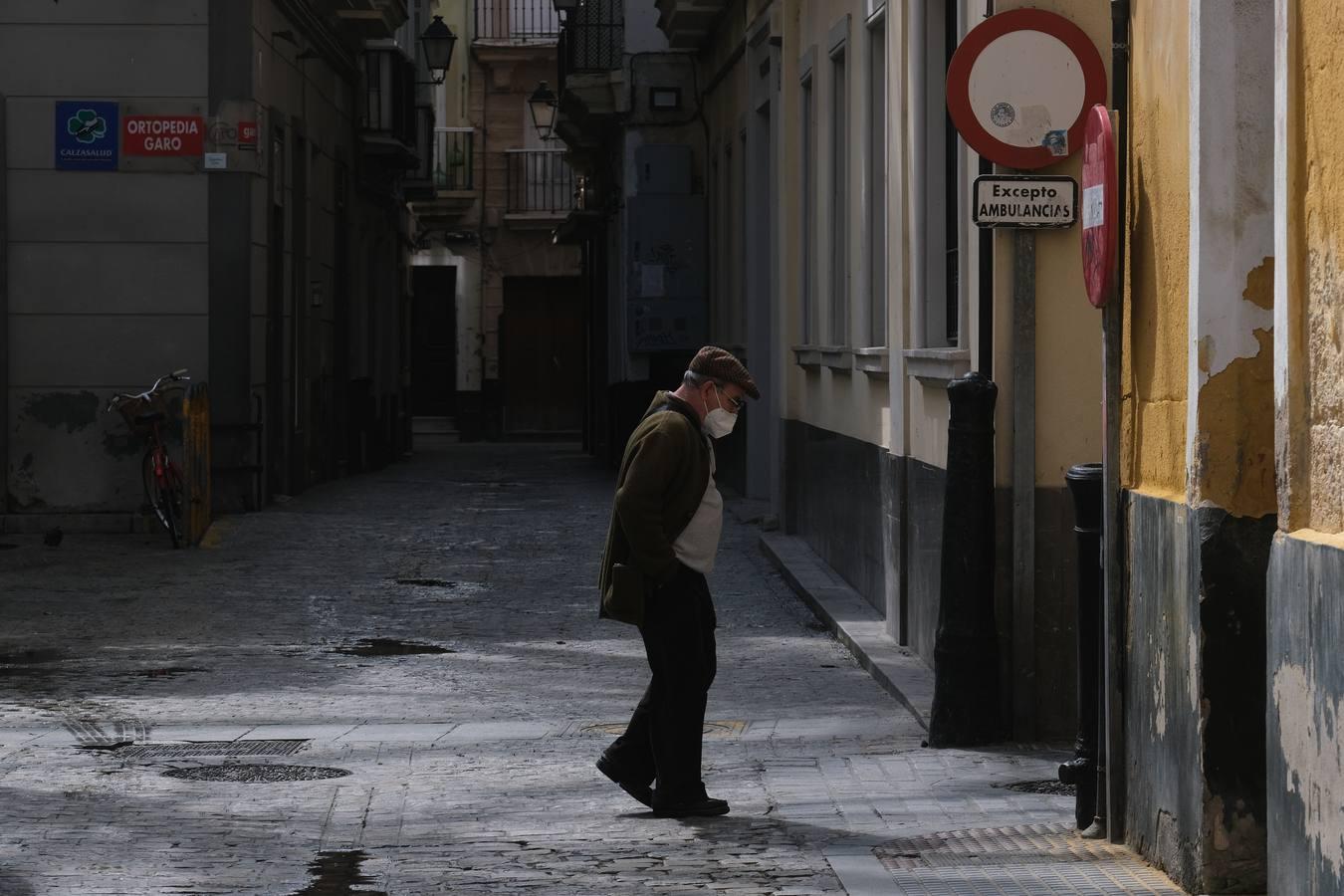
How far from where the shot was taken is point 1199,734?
5957 mm

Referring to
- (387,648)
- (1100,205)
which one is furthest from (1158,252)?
(387,648)

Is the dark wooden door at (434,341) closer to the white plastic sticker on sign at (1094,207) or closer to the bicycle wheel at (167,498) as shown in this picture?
the bicycle wheel at (167,498)

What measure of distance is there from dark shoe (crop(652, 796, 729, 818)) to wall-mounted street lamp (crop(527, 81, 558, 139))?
93.1 feet

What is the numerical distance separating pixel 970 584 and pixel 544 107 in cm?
3139

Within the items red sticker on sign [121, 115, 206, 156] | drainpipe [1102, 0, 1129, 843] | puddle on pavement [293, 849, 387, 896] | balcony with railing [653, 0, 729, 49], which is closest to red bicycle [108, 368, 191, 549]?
red sticker on sign [121, 115, 206, 156]

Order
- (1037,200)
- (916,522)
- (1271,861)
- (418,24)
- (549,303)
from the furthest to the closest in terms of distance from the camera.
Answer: (549,303) → (418,24) → (916,522) → (1037,200) → (1271,861)

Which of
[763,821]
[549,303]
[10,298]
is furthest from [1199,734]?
[549,303]

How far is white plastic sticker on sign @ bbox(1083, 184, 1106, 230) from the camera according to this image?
6.70 metres

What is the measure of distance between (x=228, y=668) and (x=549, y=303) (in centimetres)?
3428

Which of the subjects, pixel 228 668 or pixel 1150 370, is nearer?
pixel 1150 370

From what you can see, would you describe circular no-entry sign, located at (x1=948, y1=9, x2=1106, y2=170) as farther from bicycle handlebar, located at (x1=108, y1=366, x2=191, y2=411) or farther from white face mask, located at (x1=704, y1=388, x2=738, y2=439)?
bicycle handlebar, located at (x1=108, y1=366, x2=191, y2=411)

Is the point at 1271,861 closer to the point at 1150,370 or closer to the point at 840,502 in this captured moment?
the point at 1150,370

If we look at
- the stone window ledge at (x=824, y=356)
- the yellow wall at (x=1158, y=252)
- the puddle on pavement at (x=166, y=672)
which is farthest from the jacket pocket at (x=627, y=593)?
the stone window ledge at (x=824, y=356)

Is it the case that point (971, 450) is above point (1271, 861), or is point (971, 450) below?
above
